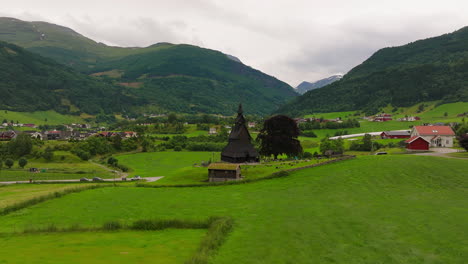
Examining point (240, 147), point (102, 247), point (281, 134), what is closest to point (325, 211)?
point (102, 247)

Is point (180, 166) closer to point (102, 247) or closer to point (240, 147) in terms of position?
point (240, 147)

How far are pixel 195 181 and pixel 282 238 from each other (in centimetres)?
A: 2854

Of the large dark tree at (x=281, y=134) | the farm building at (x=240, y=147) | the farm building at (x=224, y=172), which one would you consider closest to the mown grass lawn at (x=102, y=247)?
the farm building at (x=224, y=172)

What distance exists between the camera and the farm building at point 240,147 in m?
58.3

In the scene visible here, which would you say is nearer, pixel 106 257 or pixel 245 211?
pixel 106 257

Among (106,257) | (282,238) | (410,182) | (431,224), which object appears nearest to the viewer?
(106,257)

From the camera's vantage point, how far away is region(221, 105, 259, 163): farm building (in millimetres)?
58291

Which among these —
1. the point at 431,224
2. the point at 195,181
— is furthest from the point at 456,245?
the point at 195,181

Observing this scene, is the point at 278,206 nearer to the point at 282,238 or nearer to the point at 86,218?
the point at 282,238

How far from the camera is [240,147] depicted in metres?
58.8

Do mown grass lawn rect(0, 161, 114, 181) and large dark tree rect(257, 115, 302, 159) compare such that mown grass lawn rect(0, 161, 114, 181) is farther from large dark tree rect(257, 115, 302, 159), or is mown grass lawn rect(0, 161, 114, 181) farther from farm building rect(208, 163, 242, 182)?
large dark tree rect(257, 115, 302, 159)

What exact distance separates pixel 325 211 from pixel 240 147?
31.5 metres

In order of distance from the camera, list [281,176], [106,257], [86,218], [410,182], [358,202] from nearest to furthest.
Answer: [106,257], [86,218], [358,202], [410,182], [281,176]

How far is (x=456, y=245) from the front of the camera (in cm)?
2042
